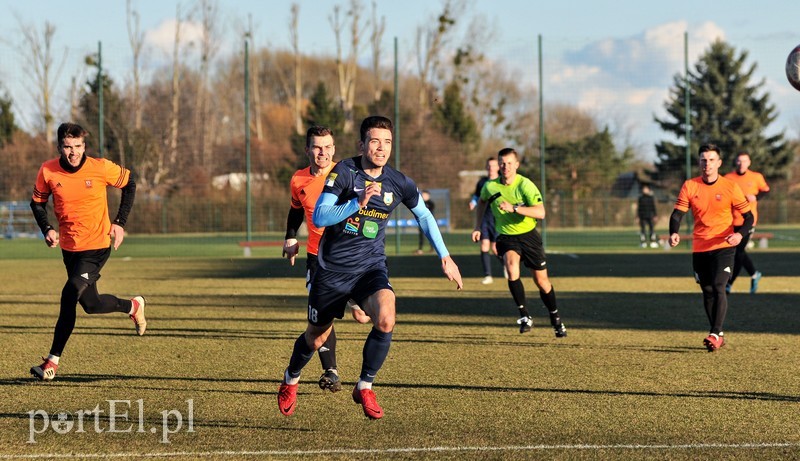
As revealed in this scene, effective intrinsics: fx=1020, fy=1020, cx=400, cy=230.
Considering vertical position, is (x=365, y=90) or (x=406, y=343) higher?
(x=365, y=90)

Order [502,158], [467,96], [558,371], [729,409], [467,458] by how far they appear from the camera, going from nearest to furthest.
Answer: [467,458], [729,409], [558,371], [502,158], [467,96]

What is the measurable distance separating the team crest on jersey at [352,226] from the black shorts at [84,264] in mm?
3168

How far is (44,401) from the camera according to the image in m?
7.21

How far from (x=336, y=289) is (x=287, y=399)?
0.80 metres

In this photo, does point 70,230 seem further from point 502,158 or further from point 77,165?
point 502,158

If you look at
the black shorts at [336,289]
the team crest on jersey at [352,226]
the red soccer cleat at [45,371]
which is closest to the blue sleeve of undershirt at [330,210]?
the team crest on jersey at [352,226]

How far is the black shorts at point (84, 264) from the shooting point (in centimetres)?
891

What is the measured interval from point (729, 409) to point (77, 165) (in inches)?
225

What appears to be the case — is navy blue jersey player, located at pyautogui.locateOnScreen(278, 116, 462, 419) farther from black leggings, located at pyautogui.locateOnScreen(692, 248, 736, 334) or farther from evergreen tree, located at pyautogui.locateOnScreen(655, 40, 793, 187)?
evergreen tree, located at pyautogui.locateOnScreen(655, 40, 793, 187)

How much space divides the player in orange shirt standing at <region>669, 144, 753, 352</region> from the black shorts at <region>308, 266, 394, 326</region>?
4.50 meters

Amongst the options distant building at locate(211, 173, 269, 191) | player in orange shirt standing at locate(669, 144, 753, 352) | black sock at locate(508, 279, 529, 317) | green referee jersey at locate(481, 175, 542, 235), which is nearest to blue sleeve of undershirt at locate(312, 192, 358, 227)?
player in orange shirt standing at locate(669, 144, 753, 352)

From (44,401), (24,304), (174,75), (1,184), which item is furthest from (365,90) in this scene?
(44,401)

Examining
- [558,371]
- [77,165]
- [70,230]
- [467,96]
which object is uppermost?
[467,96]

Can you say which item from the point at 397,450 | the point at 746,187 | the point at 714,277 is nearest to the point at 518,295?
the point at 714,277
